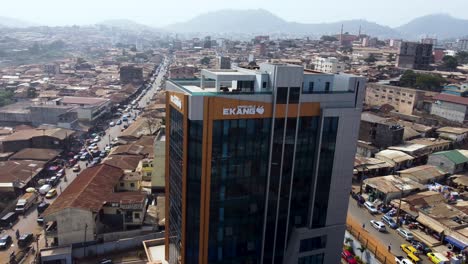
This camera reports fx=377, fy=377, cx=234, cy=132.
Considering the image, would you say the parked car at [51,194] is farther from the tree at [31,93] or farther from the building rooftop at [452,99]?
the building rooftop at [452,99]

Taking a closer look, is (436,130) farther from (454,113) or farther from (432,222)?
(432,222)

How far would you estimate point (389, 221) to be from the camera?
4359cm


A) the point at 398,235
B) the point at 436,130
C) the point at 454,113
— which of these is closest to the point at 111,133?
the point at 398,235

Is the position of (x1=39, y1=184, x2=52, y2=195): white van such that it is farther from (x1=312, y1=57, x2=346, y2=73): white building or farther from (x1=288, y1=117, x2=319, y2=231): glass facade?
(x1=312, y1=57, x2=346, y2=73): white building

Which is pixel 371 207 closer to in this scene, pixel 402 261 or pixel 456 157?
pixel 402 261

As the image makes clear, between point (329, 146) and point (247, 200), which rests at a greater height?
point (329, 146)

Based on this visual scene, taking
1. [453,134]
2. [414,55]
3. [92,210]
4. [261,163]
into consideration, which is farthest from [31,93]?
[414,55]

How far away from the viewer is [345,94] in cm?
2636

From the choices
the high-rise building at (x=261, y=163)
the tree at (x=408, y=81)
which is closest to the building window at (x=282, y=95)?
the high-rise building at (x=261, y=163)

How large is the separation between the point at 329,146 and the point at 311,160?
1598 millimetres

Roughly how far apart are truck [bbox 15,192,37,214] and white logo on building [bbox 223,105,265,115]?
3427cm

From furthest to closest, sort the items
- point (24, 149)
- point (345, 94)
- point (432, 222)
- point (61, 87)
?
1. point (61, 87)
2. point (24, 149)
3. point (432, 222)
4. point (345, 94)

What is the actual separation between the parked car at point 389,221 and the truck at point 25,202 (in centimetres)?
4265

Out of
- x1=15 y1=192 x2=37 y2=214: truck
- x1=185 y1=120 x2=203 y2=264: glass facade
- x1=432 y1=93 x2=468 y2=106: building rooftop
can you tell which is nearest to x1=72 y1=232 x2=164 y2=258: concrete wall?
x1=15 y1=192 x2=37 y2=214: truck
